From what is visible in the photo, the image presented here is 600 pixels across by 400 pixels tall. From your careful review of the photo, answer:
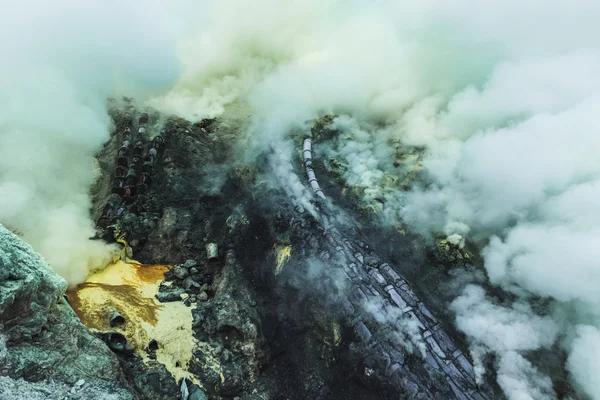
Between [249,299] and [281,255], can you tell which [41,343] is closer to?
[249,299]

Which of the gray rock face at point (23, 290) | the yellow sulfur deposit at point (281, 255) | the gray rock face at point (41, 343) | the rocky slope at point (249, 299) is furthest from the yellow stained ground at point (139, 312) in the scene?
the yellow sulfur deposit at point (281, 255)

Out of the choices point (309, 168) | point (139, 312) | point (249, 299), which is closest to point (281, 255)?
point (249, 299)

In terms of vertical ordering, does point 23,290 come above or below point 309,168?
below

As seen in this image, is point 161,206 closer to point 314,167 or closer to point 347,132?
point 314,167

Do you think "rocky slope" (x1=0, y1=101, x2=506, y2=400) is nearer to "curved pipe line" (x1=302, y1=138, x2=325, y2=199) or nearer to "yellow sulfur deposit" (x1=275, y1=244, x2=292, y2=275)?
"yellow sulfur deposit" (x1=275, y1=244, x2=292, y2=275)

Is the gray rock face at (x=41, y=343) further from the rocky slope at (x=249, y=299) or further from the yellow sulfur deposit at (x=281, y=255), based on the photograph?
the yellow sulfur deposit at (x=281, y=255)

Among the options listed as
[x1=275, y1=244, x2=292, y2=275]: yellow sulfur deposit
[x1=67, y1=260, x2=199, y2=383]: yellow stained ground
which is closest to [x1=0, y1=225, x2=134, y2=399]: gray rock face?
[x1=67, y1=260, x2=199, y2=383]: yellow stained ground
